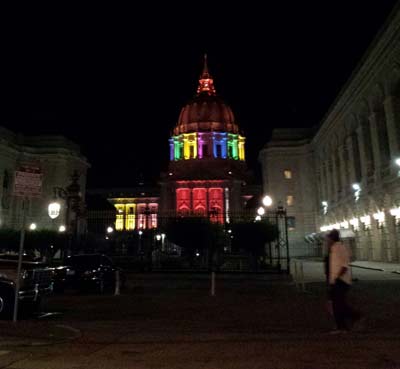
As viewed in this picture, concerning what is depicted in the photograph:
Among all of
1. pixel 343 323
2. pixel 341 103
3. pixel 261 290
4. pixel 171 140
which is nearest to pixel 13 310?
pixel 343 323

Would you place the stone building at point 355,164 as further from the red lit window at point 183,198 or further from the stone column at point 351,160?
the red lit window at point 183,198

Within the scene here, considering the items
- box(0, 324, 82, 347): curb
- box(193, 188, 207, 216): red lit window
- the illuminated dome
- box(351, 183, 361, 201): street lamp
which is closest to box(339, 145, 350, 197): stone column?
box(351, 183, 361, 201): street lamp

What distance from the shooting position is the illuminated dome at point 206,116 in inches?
4063

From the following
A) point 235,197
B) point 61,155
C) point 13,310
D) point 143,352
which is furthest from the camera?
point 235,197

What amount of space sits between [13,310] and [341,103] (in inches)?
1753

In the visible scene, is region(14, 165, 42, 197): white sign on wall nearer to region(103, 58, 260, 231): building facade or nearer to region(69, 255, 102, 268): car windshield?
region(69, 255, 102, 268): car windshield

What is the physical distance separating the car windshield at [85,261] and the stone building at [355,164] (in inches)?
945

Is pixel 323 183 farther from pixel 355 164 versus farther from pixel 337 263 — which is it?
pixel 337 263

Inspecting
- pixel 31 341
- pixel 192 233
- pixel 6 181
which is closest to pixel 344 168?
pixel 192 233

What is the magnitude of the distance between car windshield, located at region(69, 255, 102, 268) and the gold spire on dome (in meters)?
97.9

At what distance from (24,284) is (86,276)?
661 cm

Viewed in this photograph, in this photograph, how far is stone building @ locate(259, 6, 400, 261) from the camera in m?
33.8

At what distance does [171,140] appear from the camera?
4279 inches

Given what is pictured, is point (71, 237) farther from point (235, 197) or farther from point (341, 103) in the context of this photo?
point (235, 197)
